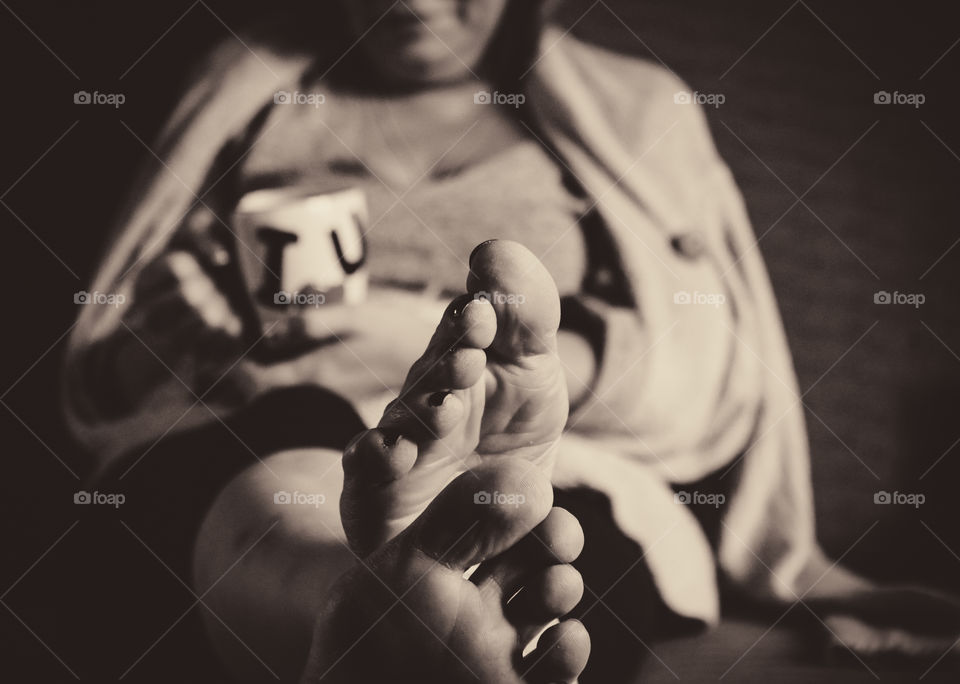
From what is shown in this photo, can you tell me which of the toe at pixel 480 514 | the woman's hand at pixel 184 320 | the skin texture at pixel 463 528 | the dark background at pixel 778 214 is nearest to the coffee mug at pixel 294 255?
the woman's hand at pixel 184 320

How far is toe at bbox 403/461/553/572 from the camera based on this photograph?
63 cm

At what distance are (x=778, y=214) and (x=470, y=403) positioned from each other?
0.67 meters

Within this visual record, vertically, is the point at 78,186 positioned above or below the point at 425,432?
above

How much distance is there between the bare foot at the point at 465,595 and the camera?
0.63 m

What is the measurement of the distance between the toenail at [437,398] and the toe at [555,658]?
20cm

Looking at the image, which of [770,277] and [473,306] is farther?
[770,277]

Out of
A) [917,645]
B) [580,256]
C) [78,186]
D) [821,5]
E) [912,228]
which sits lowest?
[917,645]

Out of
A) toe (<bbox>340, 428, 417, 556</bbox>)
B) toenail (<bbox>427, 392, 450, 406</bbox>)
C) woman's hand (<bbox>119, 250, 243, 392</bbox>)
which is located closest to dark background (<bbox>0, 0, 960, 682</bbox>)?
woman's hand (<bbox>119, 250, 243, 392</bbox>)

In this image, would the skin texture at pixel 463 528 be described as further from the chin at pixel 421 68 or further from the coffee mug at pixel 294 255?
the chin at pixel 421 68

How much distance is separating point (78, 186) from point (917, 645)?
1.17 m

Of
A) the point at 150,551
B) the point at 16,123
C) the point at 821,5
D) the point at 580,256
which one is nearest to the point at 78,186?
the point at 16,123

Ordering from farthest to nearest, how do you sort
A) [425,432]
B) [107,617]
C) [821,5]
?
[821,5] < [107,617] < [425,432]

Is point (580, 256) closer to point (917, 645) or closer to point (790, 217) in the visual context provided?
point (790, 217)

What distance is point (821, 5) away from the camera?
124 cm
